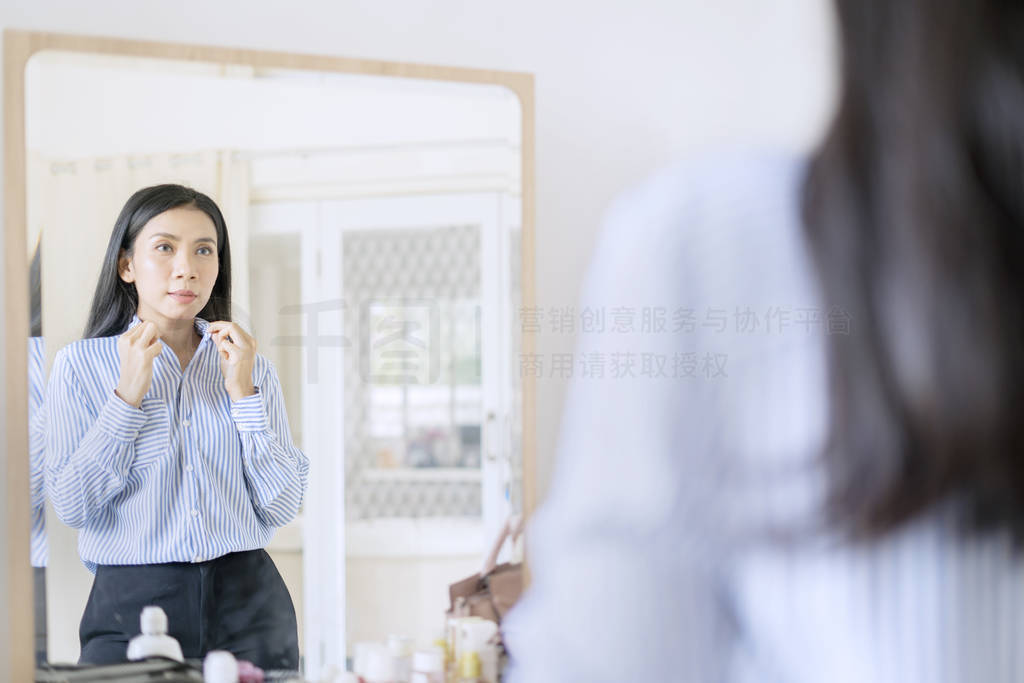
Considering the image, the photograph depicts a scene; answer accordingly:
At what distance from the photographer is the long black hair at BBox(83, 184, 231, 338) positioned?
1148mm

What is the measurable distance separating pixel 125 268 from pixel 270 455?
13.0 inches

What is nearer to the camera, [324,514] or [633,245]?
[633,245]

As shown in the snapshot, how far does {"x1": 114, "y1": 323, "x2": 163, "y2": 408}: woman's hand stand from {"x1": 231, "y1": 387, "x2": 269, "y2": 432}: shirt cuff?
0.40ft

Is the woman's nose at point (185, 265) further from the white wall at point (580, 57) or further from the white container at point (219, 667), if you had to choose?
the white container at point (219, 667)

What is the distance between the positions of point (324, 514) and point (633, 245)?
41.7 inches

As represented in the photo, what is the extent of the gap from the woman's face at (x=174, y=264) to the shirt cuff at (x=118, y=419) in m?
0.12

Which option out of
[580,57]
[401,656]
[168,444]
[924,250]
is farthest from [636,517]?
[580,57]

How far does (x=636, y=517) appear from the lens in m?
0.30

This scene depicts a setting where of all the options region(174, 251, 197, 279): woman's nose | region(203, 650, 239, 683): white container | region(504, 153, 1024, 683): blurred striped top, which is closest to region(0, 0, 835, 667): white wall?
region(174, 251, 197, 279): woman's nose

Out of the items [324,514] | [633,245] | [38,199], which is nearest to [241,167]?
[38,199]

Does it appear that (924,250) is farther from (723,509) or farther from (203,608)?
(203,608)

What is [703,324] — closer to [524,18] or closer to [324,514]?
[324,514]

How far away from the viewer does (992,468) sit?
30 cm

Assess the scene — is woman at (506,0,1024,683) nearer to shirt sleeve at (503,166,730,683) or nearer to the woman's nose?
shirt sleeve at (503,166,730,683)
